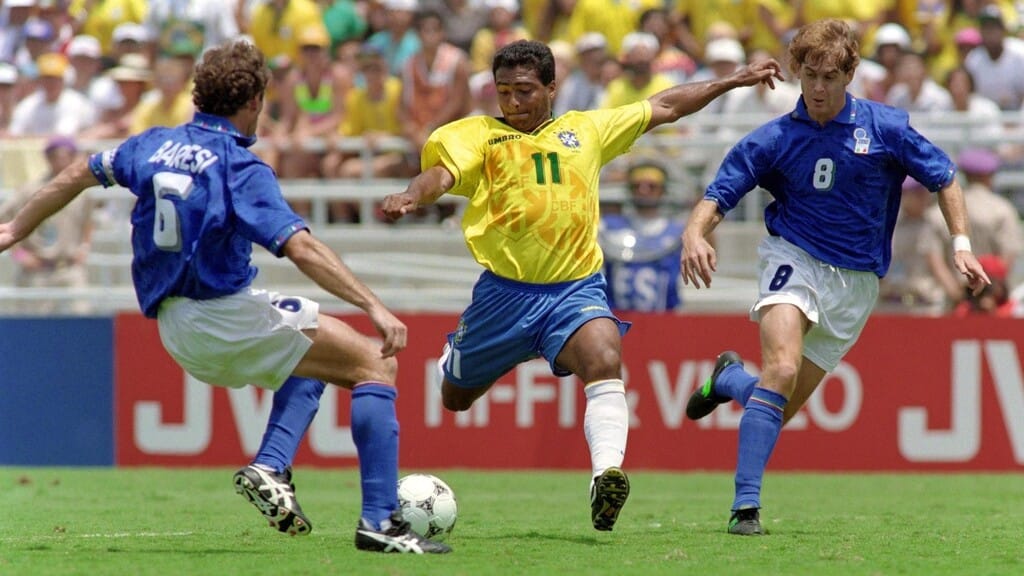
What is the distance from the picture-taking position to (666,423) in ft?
47.6

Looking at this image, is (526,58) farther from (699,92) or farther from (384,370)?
(384,370)

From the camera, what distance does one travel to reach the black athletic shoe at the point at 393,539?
7438mm

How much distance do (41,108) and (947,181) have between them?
11987 millimetres

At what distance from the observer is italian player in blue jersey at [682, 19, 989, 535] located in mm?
8602

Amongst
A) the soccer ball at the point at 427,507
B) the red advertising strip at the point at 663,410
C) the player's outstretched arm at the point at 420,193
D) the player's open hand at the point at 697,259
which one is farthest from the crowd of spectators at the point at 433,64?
the soccer ball at the point at 427,507

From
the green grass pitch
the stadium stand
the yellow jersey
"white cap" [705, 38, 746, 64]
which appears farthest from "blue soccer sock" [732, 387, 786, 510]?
"white cap" [705, 38, 746, 64]

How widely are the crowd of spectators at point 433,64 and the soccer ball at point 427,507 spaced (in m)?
7.46

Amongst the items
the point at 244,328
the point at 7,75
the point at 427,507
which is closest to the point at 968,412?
the point at 427,507

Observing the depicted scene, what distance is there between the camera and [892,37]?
16656 mm

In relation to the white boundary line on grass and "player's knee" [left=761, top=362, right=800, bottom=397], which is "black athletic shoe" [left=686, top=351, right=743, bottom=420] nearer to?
"player's knee" [left=761, top=362, right=800, bottom=397]

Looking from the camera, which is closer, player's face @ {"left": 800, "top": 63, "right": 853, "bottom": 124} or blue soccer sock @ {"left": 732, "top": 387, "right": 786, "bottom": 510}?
blue soccer sock @ {"left": 732, "top": 387, "right": 786, "bottom": 510}

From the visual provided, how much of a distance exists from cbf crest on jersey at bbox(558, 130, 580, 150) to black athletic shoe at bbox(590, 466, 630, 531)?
1.79 m

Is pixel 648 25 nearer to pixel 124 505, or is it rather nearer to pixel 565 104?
pixel 565 104

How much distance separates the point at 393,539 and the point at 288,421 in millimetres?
1134
